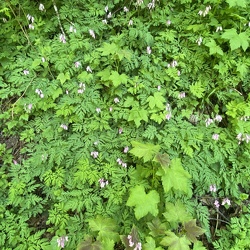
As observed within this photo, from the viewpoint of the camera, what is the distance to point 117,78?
3826mm

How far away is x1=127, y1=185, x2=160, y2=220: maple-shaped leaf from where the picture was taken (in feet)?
10.4

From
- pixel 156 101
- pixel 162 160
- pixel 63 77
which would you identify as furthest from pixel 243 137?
pixel 63 77

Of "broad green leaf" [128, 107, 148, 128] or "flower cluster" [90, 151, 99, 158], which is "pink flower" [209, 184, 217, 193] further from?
"flower cluster" [90, 151, 99, 158]

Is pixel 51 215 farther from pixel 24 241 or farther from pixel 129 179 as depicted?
pixel 129 179

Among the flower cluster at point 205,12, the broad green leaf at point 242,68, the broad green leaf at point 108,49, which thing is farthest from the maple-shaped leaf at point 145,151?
the flower cluster at point 205,12

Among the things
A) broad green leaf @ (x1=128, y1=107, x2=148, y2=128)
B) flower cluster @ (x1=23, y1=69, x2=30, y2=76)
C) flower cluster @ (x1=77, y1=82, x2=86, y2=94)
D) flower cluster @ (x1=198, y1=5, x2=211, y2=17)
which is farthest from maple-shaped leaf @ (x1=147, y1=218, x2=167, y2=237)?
flower cluster @ (x1=198, y1=5, x2=211, y2=17)

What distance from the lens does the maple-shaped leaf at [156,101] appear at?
12.5ft

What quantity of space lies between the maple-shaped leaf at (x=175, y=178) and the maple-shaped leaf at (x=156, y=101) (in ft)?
2.73

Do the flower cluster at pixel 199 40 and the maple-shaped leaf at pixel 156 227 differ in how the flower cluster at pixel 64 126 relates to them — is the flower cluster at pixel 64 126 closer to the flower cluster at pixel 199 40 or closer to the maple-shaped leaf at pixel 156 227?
the maple-shaped leaf at pixel 156 227

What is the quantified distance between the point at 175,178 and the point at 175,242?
669 mm

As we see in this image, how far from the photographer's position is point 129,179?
148 inches

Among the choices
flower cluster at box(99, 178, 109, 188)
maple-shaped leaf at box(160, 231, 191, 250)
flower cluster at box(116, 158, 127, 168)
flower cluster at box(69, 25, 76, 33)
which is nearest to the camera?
maple-shaped leaf at box(160, 231, 191, 250)

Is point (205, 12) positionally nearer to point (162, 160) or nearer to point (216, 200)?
point (162, 160)

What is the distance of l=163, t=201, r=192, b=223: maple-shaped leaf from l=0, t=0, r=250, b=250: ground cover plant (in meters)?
0.02
